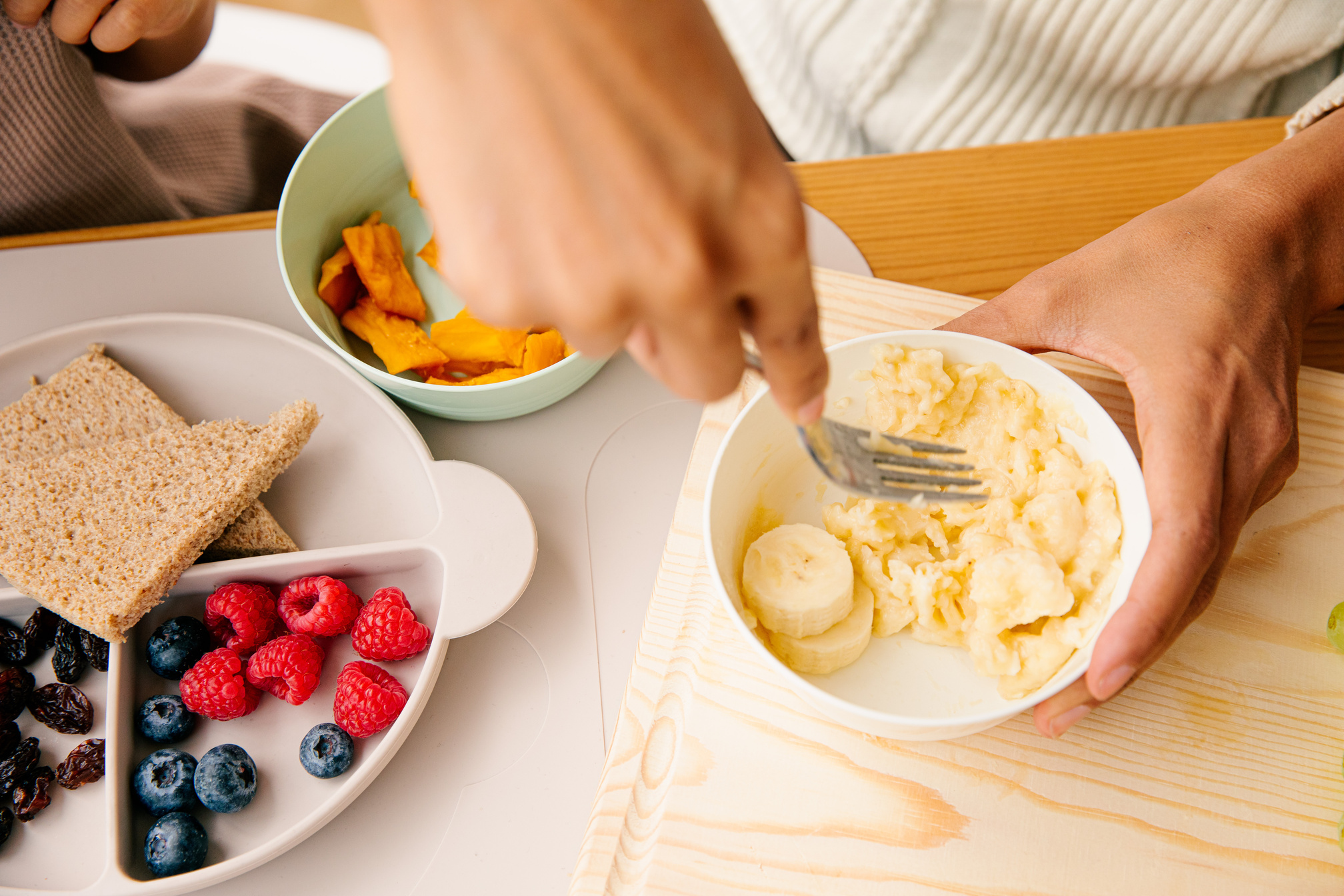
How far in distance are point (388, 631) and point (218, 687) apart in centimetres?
21

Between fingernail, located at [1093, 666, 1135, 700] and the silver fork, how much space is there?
0.63ft

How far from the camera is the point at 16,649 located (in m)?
1.01

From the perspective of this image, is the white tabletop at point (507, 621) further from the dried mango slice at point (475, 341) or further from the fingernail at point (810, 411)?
the fingernail at point (810, 411)

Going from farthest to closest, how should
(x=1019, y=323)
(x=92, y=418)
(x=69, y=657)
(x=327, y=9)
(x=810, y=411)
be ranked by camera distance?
(x=327, y=9), (x=92, y=418), (x=69, y=657), (x=1019, y=323), (x=810, y=411)

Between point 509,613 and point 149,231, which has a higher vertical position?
point 149,231

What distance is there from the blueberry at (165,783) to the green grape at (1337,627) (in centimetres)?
126

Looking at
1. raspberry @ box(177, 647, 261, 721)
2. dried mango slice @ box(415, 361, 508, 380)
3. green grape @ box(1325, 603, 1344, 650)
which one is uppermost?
dried mango slice @ box(415, 361, 508, 380)

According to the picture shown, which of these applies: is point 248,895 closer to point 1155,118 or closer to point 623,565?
point 623,565

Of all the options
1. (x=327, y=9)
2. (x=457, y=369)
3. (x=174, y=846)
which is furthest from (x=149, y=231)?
(x=327, y=9)

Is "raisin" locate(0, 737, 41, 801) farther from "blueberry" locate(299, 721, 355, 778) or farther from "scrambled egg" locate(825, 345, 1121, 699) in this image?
"scrambled egg" locate(825, 345, 1121, 699)

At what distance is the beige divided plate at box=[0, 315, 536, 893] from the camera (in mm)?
918

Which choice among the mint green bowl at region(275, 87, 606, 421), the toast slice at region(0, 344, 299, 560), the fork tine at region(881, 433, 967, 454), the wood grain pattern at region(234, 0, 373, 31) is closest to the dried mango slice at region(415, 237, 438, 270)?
the mint green bowl at region(275, 87, 606, 421)

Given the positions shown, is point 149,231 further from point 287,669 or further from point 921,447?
point 921,447

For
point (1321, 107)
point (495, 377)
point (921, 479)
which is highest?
point (1321, 107)
